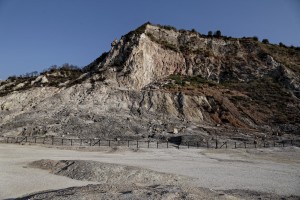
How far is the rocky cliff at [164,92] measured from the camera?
48.6 metres

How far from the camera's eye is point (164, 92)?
58.6m

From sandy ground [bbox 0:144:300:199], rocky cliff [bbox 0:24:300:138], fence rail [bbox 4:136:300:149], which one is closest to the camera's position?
sandy ground [bbox 0:144:300:199]

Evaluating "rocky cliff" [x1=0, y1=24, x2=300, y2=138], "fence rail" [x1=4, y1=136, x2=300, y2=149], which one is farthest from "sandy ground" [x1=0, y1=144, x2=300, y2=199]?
"rocky cliff" [x1=0, y1=24, x2=300, y2=138]

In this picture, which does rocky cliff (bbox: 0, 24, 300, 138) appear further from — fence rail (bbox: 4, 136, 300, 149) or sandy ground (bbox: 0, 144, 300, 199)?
sandy ground (bbox: 0, 144, 300, 199)

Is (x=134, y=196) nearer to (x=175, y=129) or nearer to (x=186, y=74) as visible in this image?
(x=175, y=129)

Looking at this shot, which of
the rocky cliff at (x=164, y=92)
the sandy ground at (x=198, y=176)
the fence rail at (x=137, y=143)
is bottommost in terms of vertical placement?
the sandy ground at (x=198, y=176)

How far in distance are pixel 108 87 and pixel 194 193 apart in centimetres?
4533

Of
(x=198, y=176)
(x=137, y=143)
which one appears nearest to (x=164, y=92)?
(x=137, y=143)

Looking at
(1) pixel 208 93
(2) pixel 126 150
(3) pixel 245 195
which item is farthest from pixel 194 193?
(1) pixel 208 93

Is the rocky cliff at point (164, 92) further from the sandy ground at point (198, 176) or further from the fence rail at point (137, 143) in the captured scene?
the sandy ground at point (198, 176)

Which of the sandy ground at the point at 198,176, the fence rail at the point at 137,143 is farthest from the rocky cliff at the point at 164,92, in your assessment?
the sandy ground at the point at 198,176

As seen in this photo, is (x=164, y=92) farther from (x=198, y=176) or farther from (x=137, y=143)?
(x=198, y=176)

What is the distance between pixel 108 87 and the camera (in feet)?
188

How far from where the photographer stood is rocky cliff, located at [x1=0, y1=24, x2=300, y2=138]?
4862 centimetres
